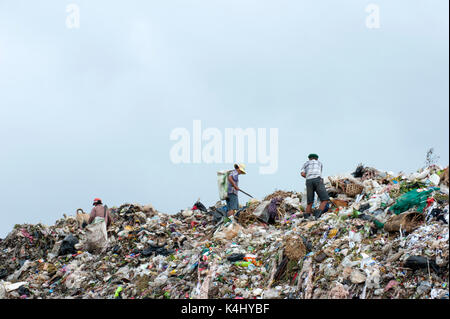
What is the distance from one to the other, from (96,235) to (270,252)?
5390 millimetres

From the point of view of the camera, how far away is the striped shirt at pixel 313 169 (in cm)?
1070

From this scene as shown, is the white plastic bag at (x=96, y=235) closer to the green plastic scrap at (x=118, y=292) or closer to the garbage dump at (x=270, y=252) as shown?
the garbage dump at (x=270, y=252)

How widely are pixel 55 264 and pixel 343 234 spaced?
328 inches

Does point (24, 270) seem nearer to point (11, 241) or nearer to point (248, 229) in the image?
point (11, 241)

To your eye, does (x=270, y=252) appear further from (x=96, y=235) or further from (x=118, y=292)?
(x=96, y=235)

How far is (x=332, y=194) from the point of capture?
12078mm

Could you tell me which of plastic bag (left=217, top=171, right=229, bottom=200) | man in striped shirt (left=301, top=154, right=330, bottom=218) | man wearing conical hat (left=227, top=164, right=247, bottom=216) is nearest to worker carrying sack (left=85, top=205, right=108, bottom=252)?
plastic bag (left=217, top=171, right=229, bottom=200)

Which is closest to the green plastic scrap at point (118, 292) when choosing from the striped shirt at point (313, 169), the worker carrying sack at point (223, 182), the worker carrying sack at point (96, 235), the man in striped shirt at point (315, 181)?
the worker carrying sack at point (96, 235)

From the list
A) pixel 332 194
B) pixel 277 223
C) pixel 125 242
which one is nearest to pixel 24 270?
pixel 125 242

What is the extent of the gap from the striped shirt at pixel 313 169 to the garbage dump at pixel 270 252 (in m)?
0.98

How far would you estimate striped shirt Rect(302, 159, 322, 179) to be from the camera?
10.7 meters

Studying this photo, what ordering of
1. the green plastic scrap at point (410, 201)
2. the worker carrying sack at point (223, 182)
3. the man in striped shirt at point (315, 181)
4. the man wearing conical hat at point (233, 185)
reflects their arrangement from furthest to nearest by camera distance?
the worker carrying sack at point (223, 182), the man wearing conical hat at point (233, 185), the man in striped shirt at point (315, 181), the green plastic scrap at point (410, 201)
